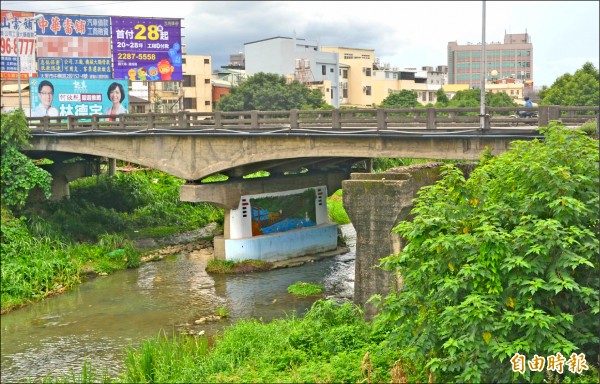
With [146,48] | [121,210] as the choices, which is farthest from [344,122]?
[121,210]

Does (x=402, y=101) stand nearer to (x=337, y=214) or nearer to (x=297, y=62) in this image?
(x=297, y=62)

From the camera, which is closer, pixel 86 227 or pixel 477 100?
pixel 86 227

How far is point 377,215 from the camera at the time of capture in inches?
869

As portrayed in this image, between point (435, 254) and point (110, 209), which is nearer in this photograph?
point (435, 254)

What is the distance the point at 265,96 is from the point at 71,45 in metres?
30.9

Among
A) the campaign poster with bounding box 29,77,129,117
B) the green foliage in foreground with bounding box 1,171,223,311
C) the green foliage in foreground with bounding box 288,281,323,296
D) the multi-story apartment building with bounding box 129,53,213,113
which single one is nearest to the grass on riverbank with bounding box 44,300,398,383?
the green foliage in foreground with bounding box 288,281,323,296

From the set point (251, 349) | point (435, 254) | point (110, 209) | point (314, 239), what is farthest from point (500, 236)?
point (110, 209)

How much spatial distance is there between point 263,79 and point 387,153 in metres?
45.3

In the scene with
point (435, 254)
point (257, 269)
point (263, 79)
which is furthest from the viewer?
point (263, 79)

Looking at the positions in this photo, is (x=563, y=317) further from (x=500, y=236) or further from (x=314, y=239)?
(x=314, y=239)

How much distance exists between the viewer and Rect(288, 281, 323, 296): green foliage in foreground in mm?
28625

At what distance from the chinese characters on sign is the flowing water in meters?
11.2

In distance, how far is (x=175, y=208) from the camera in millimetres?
44594

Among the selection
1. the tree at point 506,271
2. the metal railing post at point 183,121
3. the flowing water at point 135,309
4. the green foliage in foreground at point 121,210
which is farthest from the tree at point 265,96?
the tree at point 506,271
